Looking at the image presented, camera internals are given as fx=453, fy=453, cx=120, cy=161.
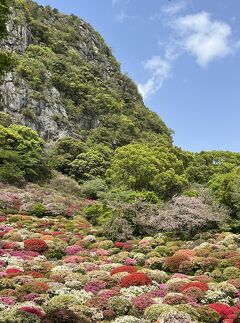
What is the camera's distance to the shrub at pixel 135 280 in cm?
1989

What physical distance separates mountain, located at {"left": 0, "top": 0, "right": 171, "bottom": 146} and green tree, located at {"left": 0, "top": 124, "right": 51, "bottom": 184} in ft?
44.0

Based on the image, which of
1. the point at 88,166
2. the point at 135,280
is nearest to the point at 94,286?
the point at 135,280

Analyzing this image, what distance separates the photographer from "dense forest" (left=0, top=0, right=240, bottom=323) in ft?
55.6

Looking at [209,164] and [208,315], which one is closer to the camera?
[208,315]

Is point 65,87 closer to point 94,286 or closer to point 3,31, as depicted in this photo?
point 94,286

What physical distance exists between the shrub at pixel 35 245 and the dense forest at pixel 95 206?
66 millimetres

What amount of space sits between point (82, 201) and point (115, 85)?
64.6 m

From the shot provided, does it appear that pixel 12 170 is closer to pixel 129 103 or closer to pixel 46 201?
pixel 46 201

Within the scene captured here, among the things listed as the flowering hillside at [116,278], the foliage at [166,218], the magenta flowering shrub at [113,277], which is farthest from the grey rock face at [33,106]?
the flowering hillside at [116,278]

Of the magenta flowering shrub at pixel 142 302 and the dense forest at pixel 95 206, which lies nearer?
the magenta flowering shrub at pixel 142 302

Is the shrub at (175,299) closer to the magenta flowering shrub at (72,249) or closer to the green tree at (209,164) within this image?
the magenta flowering shrub at (72,249)

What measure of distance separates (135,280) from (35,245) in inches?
379

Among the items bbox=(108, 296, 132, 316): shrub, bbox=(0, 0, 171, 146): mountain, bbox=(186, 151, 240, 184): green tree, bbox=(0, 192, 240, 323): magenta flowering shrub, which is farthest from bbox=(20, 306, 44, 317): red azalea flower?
bbox=(0, 0, 171, 146): mountain

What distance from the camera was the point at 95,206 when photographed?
4550cm
